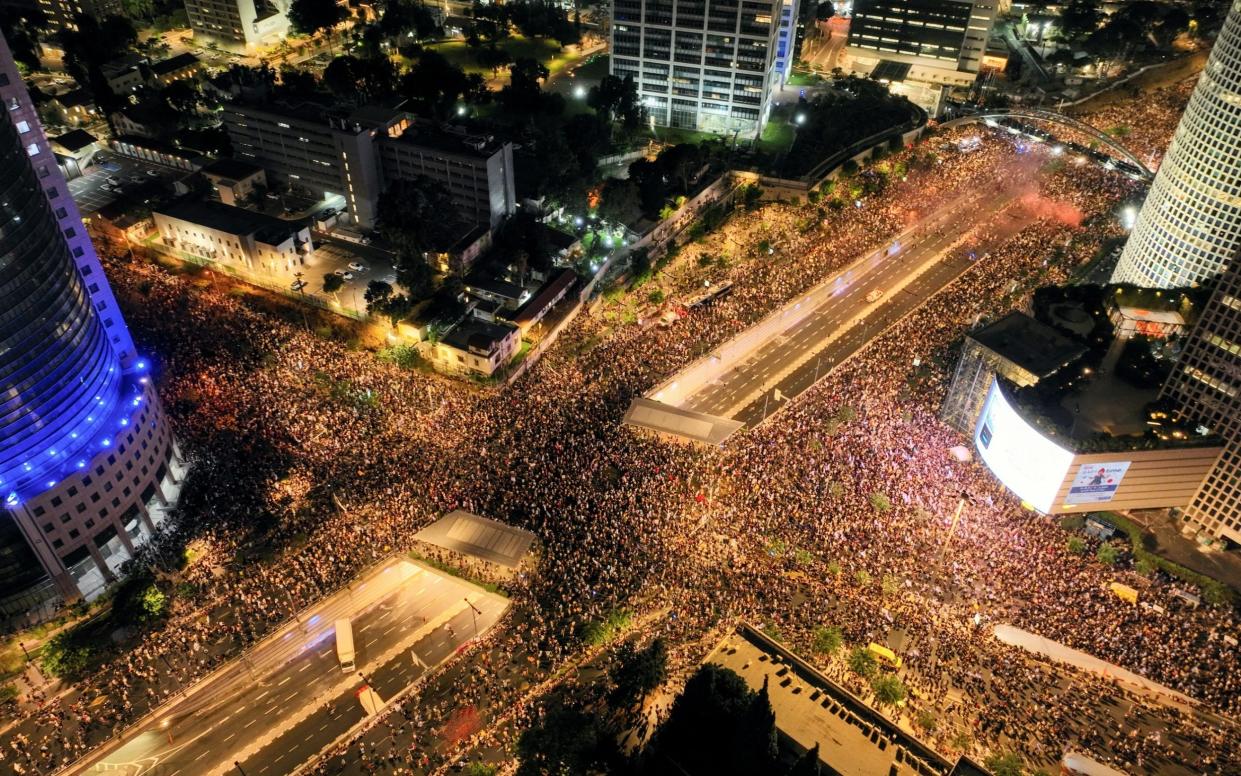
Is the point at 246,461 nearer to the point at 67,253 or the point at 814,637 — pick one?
the point at 67,253

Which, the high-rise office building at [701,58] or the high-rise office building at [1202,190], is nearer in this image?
the high-rise office building at [1202,190]

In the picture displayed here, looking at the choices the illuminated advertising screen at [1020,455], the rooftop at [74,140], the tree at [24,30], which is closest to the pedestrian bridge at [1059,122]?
the illuminated advertising screen at [1020,455]

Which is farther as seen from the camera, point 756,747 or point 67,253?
point 67,253

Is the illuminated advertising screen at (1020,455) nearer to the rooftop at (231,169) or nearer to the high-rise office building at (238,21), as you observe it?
the rooftop at (231,169)

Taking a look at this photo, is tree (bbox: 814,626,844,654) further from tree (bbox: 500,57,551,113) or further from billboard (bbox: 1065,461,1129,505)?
tree (bbox: 500,57,551,113)

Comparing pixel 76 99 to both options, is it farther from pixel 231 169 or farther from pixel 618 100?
pixel 618 100

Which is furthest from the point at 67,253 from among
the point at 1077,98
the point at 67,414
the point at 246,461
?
the point at 1077,98

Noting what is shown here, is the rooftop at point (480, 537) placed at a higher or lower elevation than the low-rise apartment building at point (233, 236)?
lower
